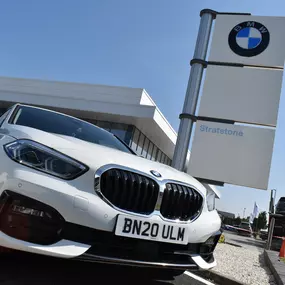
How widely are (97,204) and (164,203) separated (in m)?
0.59

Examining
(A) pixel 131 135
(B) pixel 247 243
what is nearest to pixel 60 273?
(B) pixel 247 243

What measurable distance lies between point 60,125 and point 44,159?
1221 millimetres

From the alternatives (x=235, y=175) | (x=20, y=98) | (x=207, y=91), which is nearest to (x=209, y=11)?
(x=207, y=91)

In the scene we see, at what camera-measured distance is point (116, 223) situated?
7.70 ft

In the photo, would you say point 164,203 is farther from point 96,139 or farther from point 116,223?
point 96,139

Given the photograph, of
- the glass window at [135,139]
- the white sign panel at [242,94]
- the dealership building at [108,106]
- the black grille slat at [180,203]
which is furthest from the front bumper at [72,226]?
the glass window at [135,139]

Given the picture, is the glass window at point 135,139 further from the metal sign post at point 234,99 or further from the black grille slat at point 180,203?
the black grille slat at point 180,203

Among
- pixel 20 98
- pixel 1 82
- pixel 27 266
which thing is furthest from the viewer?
pixel 1 82

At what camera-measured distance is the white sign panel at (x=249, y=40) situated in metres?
11.1

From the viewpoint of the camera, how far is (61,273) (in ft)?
9.52

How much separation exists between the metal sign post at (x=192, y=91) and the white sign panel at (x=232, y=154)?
Answer: 748 mm

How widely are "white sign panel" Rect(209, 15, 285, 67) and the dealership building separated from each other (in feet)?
24.3

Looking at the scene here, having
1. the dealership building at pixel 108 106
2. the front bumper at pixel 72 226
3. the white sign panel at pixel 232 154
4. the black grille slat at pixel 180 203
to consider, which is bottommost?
the front bumper at pixel 72 226

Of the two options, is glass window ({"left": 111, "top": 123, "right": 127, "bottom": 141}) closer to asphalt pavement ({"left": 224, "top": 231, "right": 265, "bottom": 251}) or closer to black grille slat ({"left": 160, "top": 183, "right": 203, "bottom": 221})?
asphalt pavement ({"left": 224, "top": 231, "right": 265, "bottom": 251})
